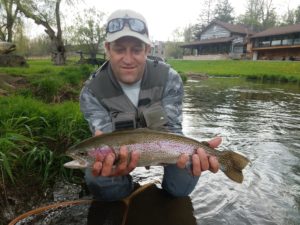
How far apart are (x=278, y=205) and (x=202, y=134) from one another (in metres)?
3.36

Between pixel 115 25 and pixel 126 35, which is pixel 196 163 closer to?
pixel 126 35

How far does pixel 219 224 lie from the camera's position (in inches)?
132

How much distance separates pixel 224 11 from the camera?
3142 inches

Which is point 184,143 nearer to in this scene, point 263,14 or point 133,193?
point 133,193

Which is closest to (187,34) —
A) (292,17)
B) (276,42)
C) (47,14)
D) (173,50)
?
(173,50)

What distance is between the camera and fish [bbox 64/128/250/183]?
259 cm

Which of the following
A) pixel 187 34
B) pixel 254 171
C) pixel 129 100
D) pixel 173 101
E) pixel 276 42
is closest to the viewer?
pixel 129 100

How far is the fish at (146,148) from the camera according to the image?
2.59 m

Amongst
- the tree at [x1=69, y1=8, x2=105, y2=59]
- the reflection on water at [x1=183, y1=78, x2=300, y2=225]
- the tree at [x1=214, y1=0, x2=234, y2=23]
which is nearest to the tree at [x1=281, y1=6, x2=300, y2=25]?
the tree at [x1=214, y1=0, x2=234, y2=23]

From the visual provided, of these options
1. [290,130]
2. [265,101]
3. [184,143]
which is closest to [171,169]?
[184,143]

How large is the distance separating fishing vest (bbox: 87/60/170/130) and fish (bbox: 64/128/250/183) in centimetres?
58

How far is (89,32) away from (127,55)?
3584cm

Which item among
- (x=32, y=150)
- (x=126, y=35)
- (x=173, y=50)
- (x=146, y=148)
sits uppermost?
(x=173, y=50)

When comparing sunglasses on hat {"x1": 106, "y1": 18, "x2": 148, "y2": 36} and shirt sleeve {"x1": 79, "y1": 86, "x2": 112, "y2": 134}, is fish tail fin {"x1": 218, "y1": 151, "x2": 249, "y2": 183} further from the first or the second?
sunglasses on hat {"x1": 106, "y1": 18, "x2": 148, "y2": 36}
